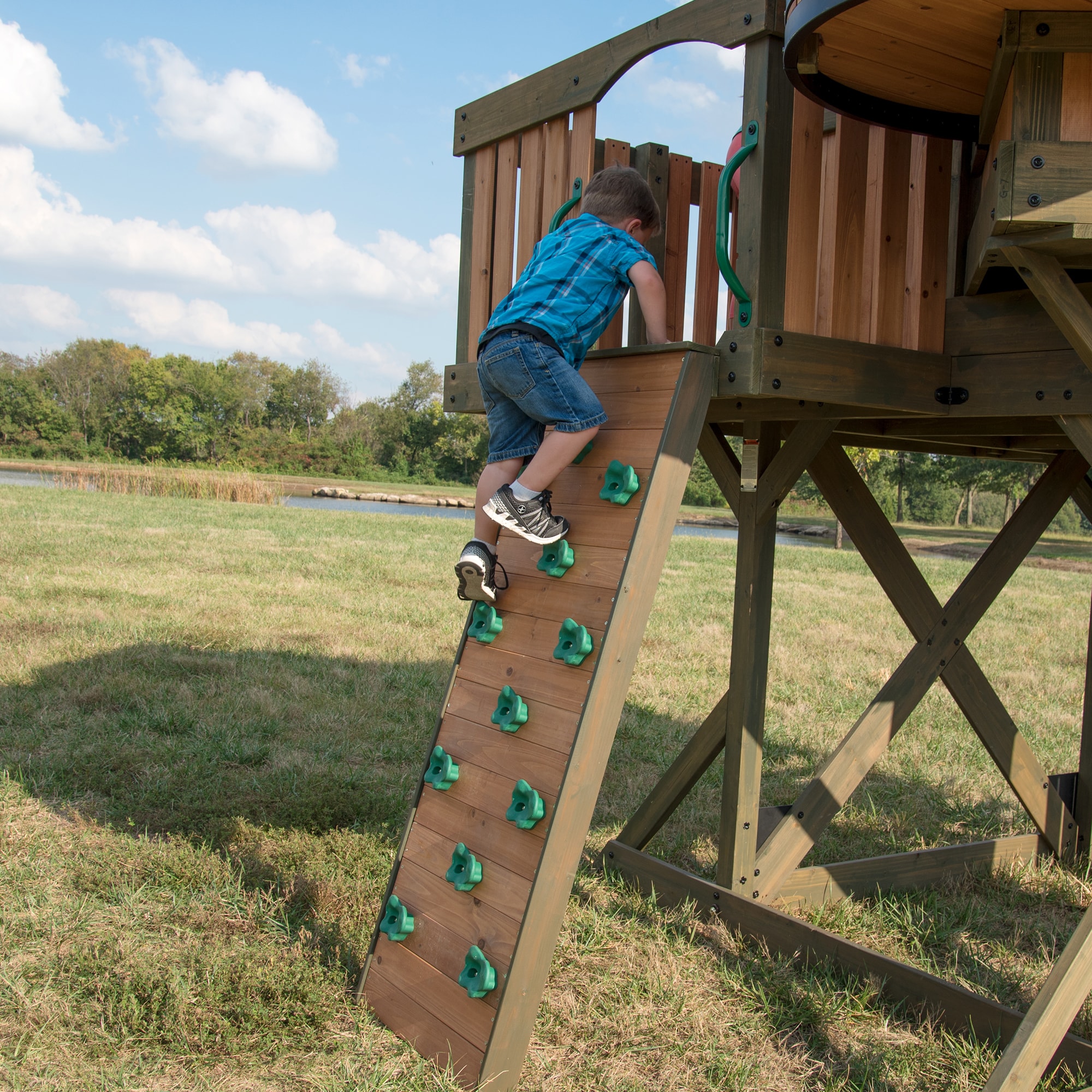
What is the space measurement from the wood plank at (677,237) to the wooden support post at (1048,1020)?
8.02 ft

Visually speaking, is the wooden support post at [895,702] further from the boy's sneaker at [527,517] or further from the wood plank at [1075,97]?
the wood plank at [1075,97]

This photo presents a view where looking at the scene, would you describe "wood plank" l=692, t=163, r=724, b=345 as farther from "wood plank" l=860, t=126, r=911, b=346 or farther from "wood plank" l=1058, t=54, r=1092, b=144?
"wood plank" l=1058, t=54, r=1092, b=144

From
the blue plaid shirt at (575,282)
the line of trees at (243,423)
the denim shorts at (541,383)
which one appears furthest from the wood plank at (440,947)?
the line of trees at (243,423)

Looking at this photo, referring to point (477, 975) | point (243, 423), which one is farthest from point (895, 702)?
point (243, 423)

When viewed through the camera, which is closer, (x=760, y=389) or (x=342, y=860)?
(x=760, y=389)

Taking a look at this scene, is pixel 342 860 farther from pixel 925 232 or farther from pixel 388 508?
pixel 388 508

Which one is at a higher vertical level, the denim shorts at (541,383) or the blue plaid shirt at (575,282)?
the blue plaid shirt at (575,282)

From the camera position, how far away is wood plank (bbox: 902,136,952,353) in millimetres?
3346

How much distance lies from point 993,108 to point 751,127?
674 millimetres

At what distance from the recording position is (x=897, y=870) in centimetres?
444

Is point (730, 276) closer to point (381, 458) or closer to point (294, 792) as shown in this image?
point (294, 792)

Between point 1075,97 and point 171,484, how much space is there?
25.6m

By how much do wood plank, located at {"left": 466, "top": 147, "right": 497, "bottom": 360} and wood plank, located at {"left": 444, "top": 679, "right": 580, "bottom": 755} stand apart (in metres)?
1.52

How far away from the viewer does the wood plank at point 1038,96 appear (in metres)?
2.36
